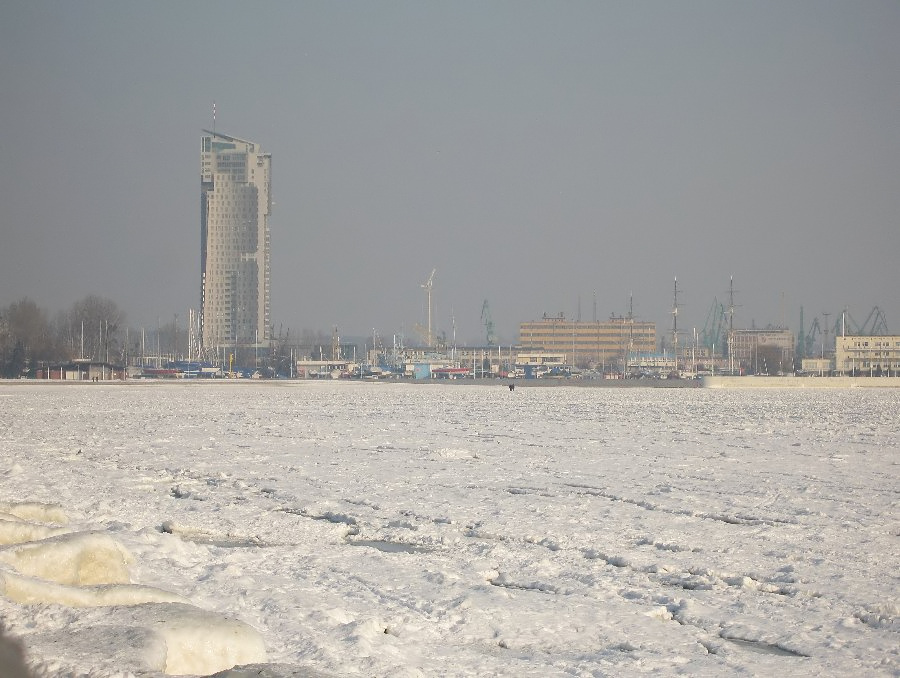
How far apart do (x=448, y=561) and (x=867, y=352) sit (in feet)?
609

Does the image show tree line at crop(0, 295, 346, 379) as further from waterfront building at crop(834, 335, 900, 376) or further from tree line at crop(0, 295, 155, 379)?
waterfront building at crop(834, 335, 900, 376)

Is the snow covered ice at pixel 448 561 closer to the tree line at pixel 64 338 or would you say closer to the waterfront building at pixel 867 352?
the tree line at pixel 64 338

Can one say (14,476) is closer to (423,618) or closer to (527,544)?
(527,544)

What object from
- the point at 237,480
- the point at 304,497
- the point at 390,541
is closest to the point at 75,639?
the point at 390,541

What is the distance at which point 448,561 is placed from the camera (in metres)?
9.34

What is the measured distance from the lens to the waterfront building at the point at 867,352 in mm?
172875

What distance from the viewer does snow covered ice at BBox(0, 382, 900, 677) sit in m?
6.30

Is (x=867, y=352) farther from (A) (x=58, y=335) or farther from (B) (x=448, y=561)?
(B) (x=448, y=561)

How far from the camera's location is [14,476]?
48.0ft

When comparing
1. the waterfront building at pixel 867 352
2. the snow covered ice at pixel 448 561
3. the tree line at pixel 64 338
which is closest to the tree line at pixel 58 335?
the tree line at pixel 64 338

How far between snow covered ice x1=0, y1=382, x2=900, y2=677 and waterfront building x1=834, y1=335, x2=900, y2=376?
537ft

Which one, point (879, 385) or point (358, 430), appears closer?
point (358, 430)

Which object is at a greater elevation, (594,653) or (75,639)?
(75,639)

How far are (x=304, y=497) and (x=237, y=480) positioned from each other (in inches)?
82.4
